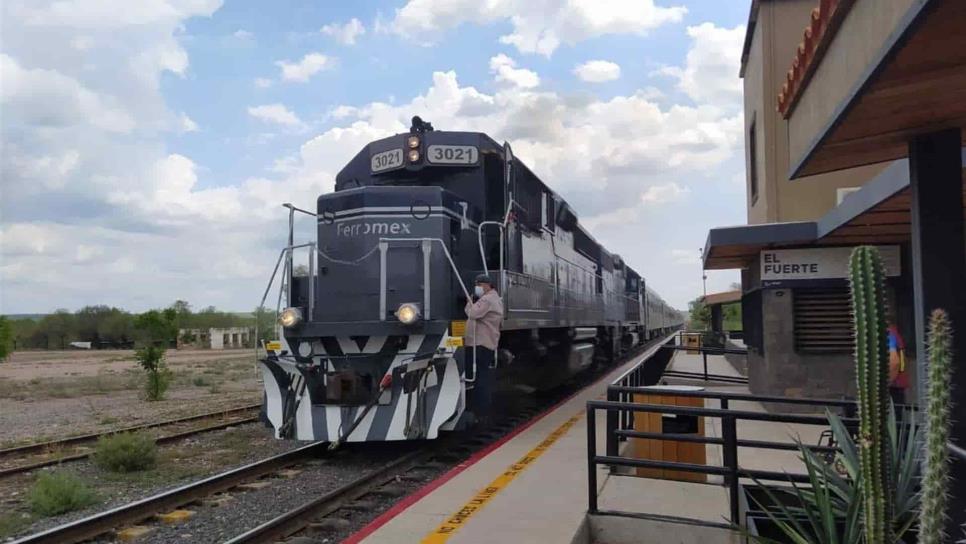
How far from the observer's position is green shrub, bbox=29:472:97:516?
6.70 m

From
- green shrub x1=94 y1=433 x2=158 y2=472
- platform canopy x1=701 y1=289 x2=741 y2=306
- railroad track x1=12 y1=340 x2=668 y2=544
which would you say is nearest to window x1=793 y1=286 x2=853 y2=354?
railroad track x1=12 y1=340 x2=668 y2=544

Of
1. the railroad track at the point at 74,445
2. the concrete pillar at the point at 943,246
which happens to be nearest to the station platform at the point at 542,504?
the concrete pillar at the point at 943,246

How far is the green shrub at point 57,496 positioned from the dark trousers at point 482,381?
3862 millimetres

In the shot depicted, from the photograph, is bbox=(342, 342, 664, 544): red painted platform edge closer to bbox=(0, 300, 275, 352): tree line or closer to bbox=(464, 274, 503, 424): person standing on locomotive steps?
bbox=(464, 274, 503, 424): person standing on locomotive steps

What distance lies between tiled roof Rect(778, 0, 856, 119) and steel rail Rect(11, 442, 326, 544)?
5.84 meters

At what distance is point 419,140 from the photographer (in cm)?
968

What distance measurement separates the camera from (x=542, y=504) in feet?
18.3

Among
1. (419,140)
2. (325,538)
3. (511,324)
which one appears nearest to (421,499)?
(325,538)

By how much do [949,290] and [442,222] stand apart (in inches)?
232

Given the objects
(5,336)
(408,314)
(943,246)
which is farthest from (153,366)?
(943,246)

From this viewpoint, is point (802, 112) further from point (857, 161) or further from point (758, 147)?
point (758, 147)

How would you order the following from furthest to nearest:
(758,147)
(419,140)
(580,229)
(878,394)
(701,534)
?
1. (580,229)
2. (758,147)
3. (419,140)
4. (701,534)
5. (878,394)

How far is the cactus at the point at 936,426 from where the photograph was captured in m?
2.41

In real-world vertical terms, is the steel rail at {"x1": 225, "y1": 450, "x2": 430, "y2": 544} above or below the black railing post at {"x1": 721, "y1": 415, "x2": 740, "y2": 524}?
below
